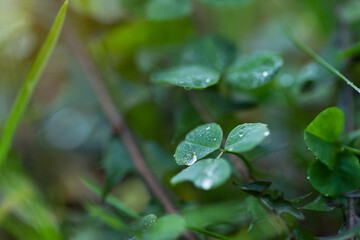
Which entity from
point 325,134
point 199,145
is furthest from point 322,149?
point 199,145

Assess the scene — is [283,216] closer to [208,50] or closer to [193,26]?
[208,50]

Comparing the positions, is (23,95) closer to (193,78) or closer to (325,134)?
(193,78)

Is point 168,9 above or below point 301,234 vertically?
above

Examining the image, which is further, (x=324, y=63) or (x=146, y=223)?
(x=324, y=63)

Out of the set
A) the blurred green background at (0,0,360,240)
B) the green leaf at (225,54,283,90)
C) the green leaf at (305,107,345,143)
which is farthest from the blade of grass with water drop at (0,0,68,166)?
the green leaf at (305,107,345,143)

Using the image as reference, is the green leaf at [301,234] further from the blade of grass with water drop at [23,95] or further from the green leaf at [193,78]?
the blade of grass with water drop at [23,95]

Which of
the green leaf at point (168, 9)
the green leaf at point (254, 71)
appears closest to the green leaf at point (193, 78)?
the green leaf at point (254, 71)
